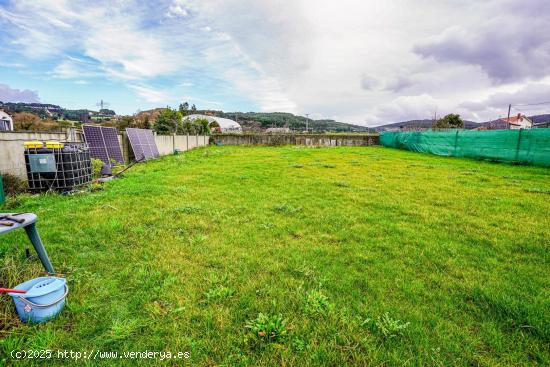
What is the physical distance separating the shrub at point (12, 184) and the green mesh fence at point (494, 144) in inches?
693

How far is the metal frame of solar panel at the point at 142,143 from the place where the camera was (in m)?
10.8

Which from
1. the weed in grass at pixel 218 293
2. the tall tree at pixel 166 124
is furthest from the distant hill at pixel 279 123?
the weed in grass at pixel 218 293

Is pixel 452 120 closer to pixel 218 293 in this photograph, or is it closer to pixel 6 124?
pixel 218 293

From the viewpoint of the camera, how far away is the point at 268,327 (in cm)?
188

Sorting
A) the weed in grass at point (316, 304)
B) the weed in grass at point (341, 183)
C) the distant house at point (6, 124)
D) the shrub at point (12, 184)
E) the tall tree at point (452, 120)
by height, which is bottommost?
the weed in grass at point (316, 304)

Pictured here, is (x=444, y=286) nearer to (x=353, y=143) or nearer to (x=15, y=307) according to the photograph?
(x=15, y=307)

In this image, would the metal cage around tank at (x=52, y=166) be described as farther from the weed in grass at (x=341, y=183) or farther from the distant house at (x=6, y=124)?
the weed in grass at (x=341, y=183)

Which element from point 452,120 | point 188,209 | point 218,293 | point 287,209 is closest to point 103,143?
point 188,209

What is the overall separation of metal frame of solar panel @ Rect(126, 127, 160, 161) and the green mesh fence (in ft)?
54.5

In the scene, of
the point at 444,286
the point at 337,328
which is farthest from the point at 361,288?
the point at 444,286

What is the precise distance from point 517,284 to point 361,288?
1573mm

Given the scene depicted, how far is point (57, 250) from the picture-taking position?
9.78ft

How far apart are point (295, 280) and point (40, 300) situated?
214 centimetres

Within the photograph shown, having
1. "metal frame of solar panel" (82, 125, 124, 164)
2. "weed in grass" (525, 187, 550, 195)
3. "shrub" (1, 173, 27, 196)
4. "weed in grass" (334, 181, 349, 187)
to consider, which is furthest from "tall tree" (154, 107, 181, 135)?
"weed in grass" (525, 187, 550, 195)
